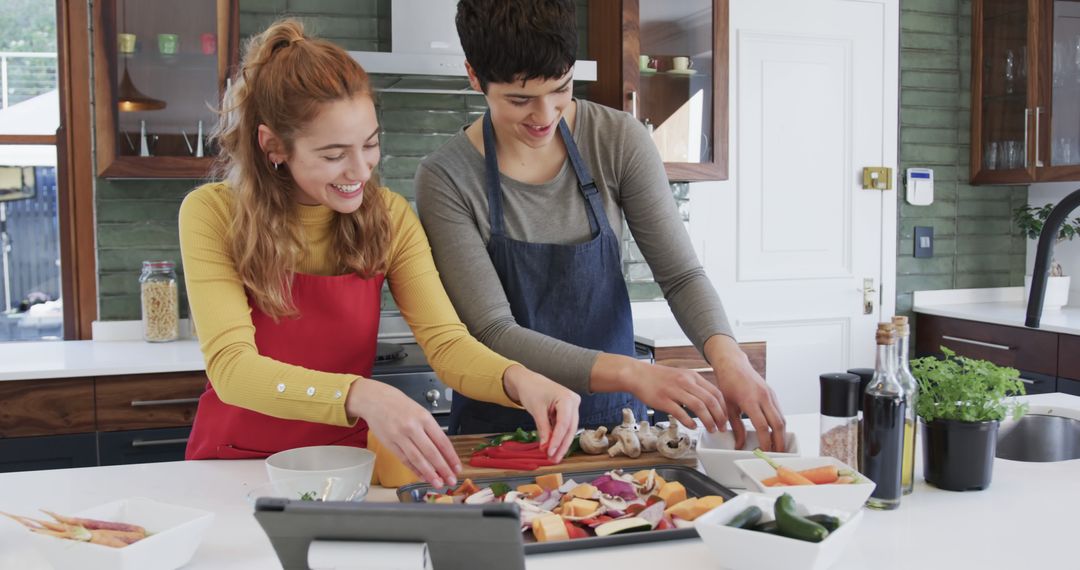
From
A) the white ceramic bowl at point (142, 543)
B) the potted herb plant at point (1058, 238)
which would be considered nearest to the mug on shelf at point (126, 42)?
the white ceramic bowl at point (142, 543)

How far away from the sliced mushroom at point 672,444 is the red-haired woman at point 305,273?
18 cm

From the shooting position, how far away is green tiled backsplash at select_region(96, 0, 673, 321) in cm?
339

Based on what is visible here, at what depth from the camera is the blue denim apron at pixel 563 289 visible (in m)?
1.97

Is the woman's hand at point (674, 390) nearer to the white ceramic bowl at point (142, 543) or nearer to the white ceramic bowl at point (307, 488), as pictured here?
the white ceramic bowl at point (307, 488)

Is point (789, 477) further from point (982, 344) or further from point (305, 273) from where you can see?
point (982, 344)

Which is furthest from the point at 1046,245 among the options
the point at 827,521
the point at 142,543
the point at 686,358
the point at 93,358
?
the point at 93,358

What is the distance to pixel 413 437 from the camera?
1373 millimetres

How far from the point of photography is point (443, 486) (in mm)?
1425

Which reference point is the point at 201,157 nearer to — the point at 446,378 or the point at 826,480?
the point at 446,378

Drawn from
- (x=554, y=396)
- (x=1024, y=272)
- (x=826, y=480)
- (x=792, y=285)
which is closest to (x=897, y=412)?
(x=826, y=480)

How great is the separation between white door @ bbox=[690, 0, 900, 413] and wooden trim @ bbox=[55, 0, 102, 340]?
2289 mm

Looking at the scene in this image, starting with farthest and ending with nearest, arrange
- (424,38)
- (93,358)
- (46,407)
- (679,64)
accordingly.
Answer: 1. (679,64)
2. (424,38)
3. (93,358)
4. (46,407)

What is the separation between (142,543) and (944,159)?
13.4 ft

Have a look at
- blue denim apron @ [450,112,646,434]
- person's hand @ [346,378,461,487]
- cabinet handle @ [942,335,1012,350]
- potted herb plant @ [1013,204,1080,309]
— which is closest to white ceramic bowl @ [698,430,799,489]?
person's hand @ [346,378,461,487]
